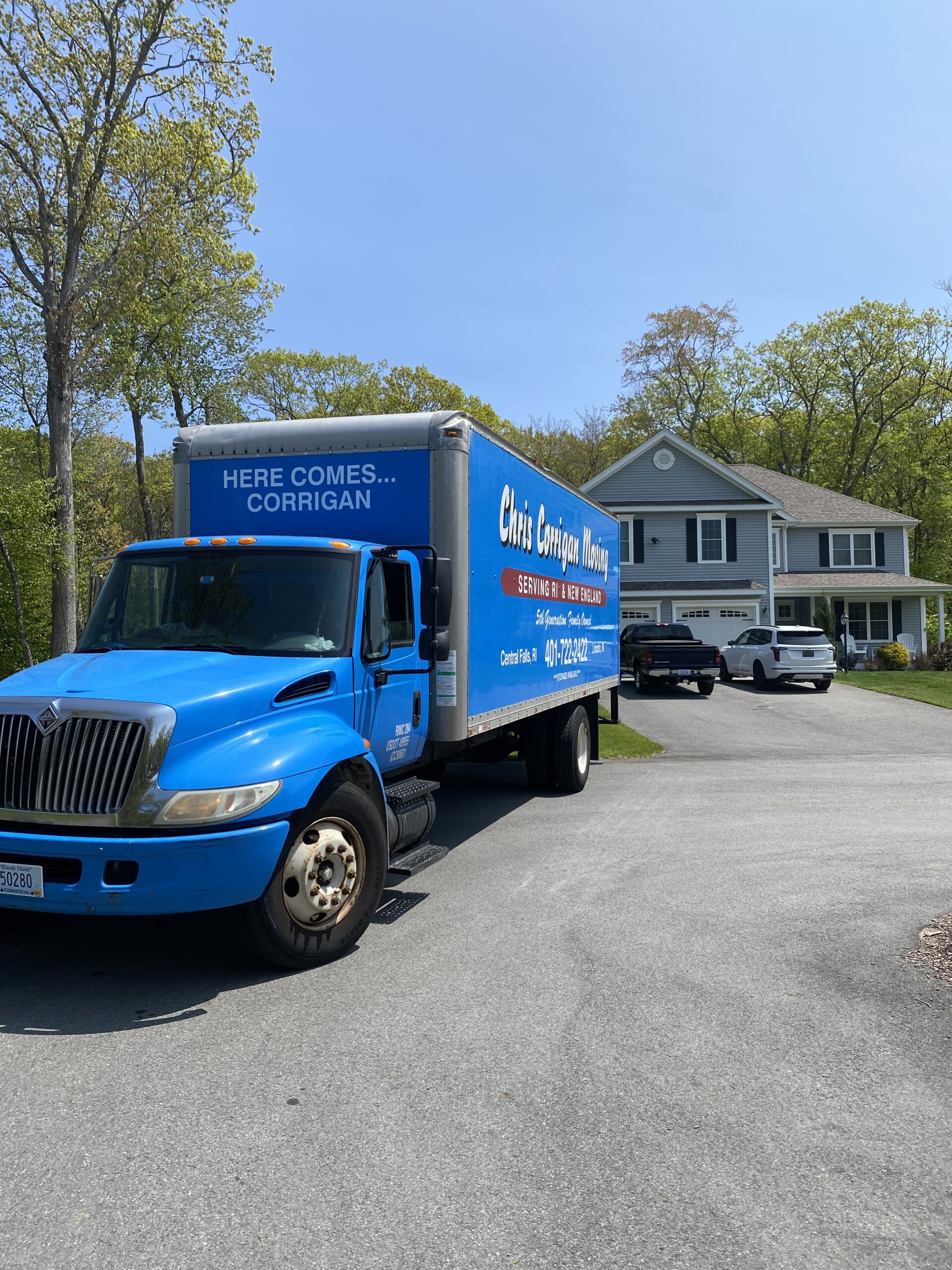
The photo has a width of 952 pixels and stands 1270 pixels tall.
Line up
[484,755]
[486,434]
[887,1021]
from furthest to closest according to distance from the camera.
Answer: [484,755] < [486,434] < [887,1021]

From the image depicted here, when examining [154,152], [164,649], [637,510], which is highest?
[154,152]

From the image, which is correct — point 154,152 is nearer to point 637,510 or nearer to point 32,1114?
point 637,510

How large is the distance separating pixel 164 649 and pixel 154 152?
2016 cm

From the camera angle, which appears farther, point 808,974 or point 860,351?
point 860,351

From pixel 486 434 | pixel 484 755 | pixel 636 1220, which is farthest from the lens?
pixel 484 755

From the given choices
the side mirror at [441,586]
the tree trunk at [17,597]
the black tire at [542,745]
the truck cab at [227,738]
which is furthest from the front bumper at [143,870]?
the tree trunk at [17,597]

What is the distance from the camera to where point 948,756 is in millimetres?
14750

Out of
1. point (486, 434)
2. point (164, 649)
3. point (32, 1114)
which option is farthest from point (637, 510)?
point (32, 1114)

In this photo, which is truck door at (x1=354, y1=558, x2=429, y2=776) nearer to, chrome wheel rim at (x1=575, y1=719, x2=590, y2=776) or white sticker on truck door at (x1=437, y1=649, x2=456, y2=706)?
white sticker on truck door at (x1=437, y1=649, x2=456, y2=706)

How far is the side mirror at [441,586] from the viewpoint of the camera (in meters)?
6.25

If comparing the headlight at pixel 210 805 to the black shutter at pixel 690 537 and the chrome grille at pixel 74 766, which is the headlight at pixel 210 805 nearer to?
the chrome grille at pixel 74 766

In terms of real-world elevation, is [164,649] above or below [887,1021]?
above

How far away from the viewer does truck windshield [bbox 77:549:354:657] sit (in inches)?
232

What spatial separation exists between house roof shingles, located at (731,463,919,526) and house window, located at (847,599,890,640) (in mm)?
3173
